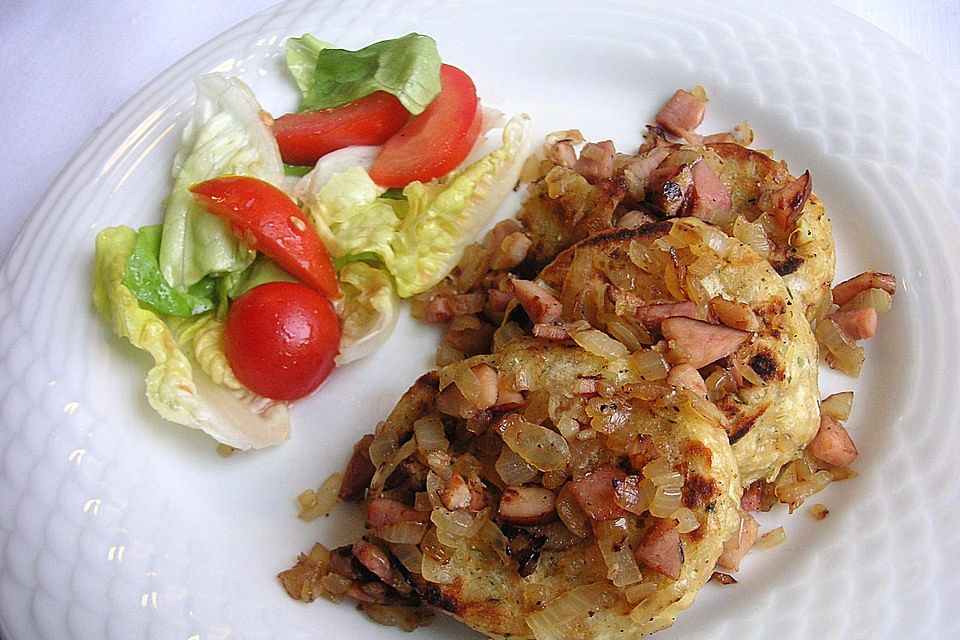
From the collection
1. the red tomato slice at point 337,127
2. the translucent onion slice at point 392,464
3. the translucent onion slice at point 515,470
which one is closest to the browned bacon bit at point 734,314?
the translucent onion slice at point 515,470

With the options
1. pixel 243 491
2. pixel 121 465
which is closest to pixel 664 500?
pixel 243 491

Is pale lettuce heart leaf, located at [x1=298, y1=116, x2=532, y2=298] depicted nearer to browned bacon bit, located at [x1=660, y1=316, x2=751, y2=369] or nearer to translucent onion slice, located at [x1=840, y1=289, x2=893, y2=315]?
browned bacon bit, located at [x1=660, y1=316, x2=751, y2=369]

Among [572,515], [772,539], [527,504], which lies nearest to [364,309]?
[527,504]

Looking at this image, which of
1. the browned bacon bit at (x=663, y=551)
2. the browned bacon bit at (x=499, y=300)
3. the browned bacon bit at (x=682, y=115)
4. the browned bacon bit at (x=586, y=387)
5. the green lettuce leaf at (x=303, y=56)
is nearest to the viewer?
the browned bacon bit at (x=663, y=551)

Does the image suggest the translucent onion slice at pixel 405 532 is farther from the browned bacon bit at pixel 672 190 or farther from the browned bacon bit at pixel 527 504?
the browned bacon bit at pixel 672 190

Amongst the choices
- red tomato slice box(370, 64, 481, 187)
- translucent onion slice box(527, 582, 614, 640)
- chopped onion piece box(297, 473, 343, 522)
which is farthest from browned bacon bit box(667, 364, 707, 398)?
red tomato slice box(370, 64, 481, 187)

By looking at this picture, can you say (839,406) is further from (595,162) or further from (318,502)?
(318,502)

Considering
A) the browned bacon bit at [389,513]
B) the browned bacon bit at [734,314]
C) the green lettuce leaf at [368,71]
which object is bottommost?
the browned bacon bit at [389,513]
